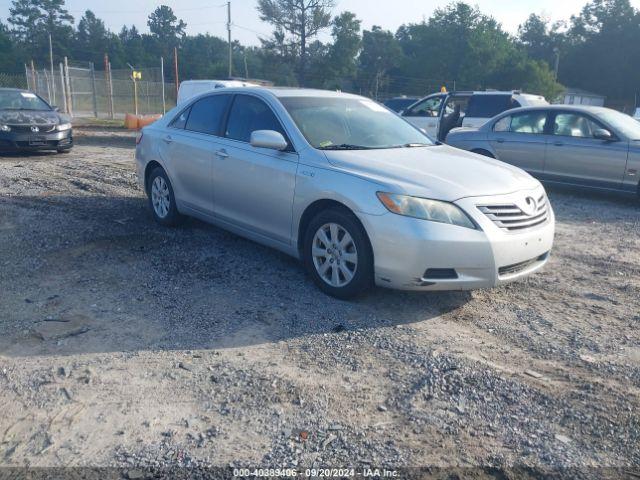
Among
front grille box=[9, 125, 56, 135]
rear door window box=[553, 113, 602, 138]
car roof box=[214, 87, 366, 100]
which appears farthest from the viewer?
front grille box=[9, 125, 56, 135]

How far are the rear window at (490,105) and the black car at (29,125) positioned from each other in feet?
31.2

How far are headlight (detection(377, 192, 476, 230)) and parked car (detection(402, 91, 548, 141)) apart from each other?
374 inches

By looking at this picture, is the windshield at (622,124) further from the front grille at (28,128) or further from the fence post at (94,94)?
the fence post at (94,94)

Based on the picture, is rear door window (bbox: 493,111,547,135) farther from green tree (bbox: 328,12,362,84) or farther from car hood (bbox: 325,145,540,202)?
green tree (bbox: 328,12,362,84)

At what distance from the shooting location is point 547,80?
2254 inches

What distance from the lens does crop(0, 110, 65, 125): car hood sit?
12.2 meters

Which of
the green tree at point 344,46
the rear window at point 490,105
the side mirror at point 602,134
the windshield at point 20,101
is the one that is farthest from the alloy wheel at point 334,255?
the green tree at point 344,46

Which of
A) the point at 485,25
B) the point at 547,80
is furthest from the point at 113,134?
the point at 485,25

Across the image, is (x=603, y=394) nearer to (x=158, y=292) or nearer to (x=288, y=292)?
(x=288, y=292)

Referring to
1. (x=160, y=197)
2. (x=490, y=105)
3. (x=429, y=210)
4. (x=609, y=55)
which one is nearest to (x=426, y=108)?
(x=490, y=105)

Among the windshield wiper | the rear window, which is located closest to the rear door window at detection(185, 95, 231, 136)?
the windshield wiper

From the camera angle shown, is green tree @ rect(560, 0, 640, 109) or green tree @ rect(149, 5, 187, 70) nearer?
green tree @ rect(560, 0, 640, 109)

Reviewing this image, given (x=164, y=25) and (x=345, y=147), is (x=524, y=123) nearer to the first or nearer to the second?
(x=345, y=147)

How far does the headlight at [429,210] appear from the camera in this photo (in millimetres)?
4230
